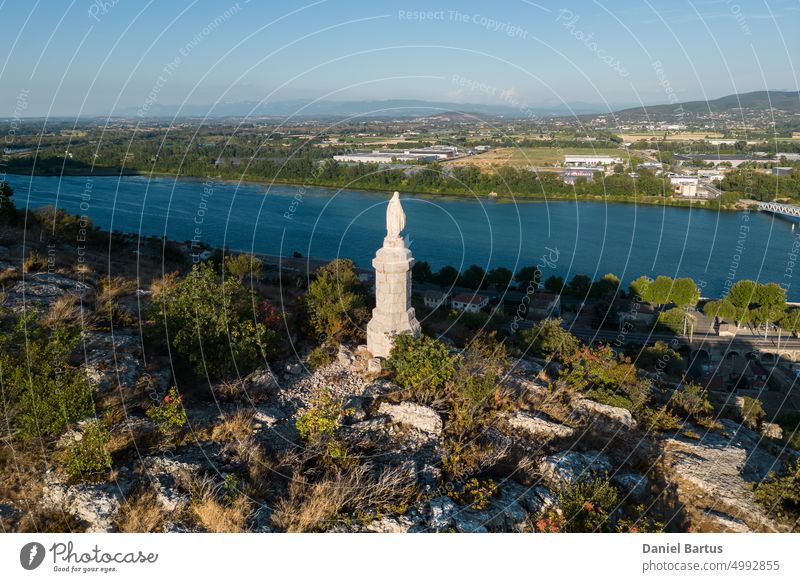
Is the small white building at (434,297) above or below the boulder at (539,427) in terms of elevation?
below

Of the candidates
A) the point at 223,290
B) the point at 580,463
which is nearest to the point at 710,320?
the point at 580,463

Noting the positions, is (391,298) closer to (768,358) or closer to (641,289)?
(768,358)

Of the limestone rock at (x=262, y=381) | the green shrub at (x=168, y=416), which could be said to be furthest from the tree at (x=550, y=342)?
the green shrub at (x=168, y=416)

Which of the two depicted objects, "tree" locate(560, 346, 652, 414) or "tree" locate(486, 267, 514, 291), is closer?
"tree" locate(560, 346, 652, 414)

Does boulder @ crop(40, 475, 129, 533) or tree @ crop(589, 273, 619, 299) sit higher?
boulder @ crop(40, 475, 129, 533)

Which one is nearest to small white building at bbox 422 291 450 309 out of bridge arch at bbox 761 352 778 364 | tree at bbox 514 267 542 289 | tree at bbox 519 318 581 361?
tree at bbox 514 267 542 289

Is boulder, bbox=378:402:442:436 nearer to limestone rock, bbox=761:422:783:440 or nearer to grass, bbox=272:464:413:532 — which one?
grass, bbox=272:464:413:532

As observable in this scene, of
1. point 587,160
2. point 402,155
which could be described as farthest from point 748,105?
point 402,155

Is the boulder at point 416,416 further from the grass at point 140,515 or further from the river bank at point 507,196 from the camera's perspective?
the river bank at point 507,196
